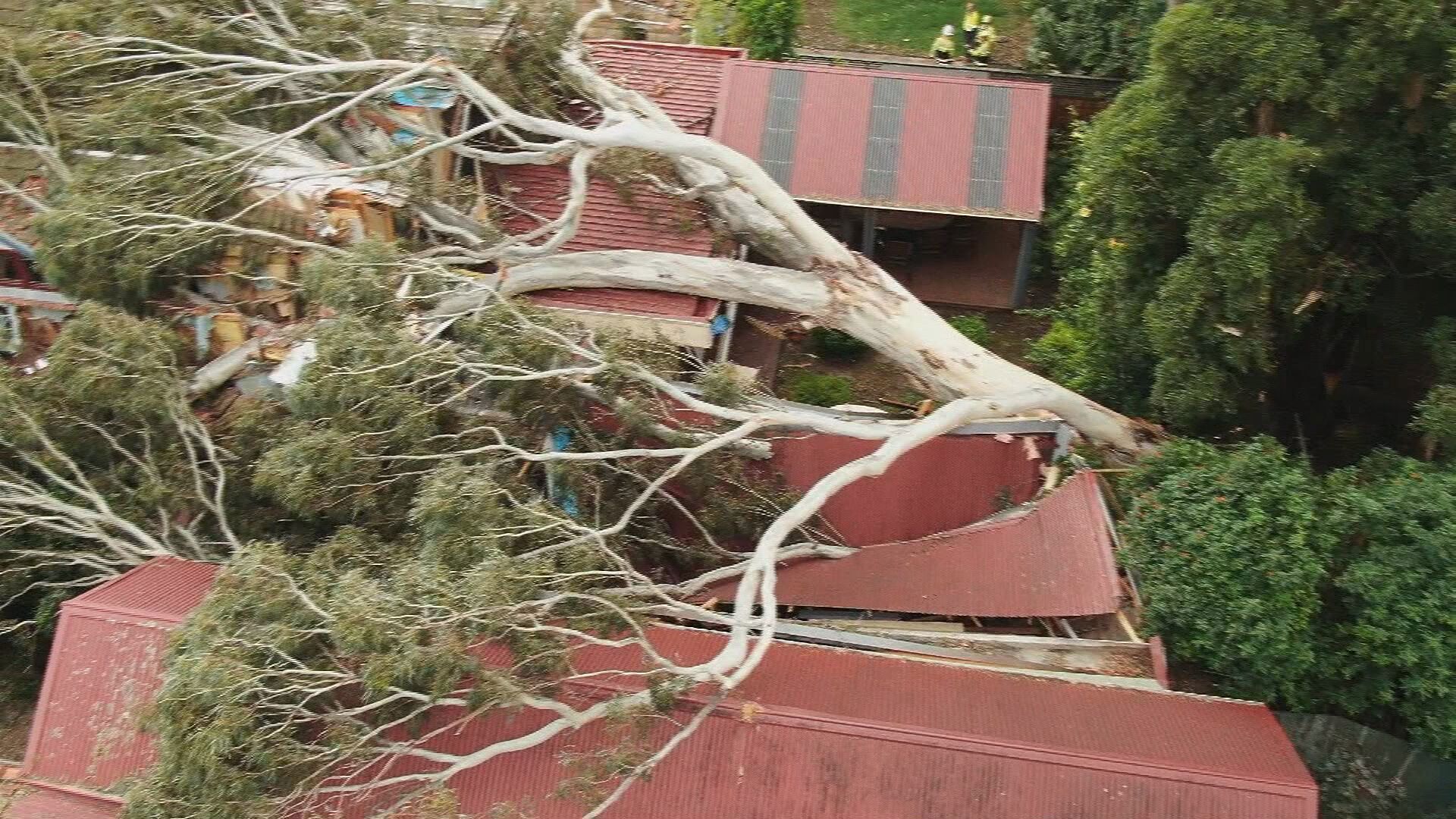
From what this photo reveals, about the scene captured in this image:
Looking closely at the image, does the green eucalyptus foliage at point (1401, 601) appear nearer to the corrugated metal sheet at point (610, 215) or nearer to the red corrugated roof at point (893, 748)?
the red corrugated roof at point (893, 748)

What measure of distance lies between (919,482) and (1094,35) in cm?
934

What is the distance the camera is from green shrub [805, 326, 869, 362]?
51.4 ft

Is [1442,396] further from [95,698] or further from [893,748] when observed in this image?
[95,698]

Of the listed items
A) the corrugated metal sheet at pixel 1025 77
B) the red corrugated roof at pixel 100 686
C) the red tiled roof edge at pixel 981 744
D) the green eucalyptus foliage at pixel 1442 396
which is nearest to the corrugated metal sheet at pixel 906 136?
the corrugated metal sheet at pixel 1025 77

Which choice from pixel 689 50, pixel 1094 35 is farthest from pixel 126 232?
pixel 1094 35

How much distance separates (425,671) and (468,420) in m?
3.49

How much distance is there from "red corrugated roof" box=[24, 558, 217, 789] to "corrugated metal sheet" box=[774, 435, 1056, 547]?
7.01 m

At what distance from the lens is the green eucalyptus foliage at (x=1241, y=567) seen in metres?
9.13

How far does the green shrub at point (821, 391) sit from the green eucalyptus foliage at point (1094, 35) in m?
6.98

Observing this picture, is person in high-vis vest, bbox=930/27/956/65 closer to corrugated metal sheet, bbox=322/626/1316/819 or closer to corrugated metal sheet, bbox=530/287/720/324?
corrugated metal sheet, bbox=530/287/720/324

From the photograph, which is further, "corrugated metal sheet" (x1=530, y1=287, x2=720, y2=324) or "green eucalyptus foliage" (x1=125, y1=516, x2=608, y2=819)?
"corrugated metal sheet" (x1=530, y1=287, x2=720, y2=324)

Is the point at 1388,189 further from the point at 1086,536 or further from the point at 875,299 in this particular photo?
the point at 875,299

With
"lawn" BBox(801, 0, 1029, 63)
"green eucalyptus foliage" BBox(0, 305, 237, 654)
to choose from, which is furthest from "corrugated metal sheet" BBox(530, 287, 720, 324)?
"lawn" BBox(801, 0, 1029, 63)

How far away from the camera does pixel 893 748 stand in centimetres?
892
